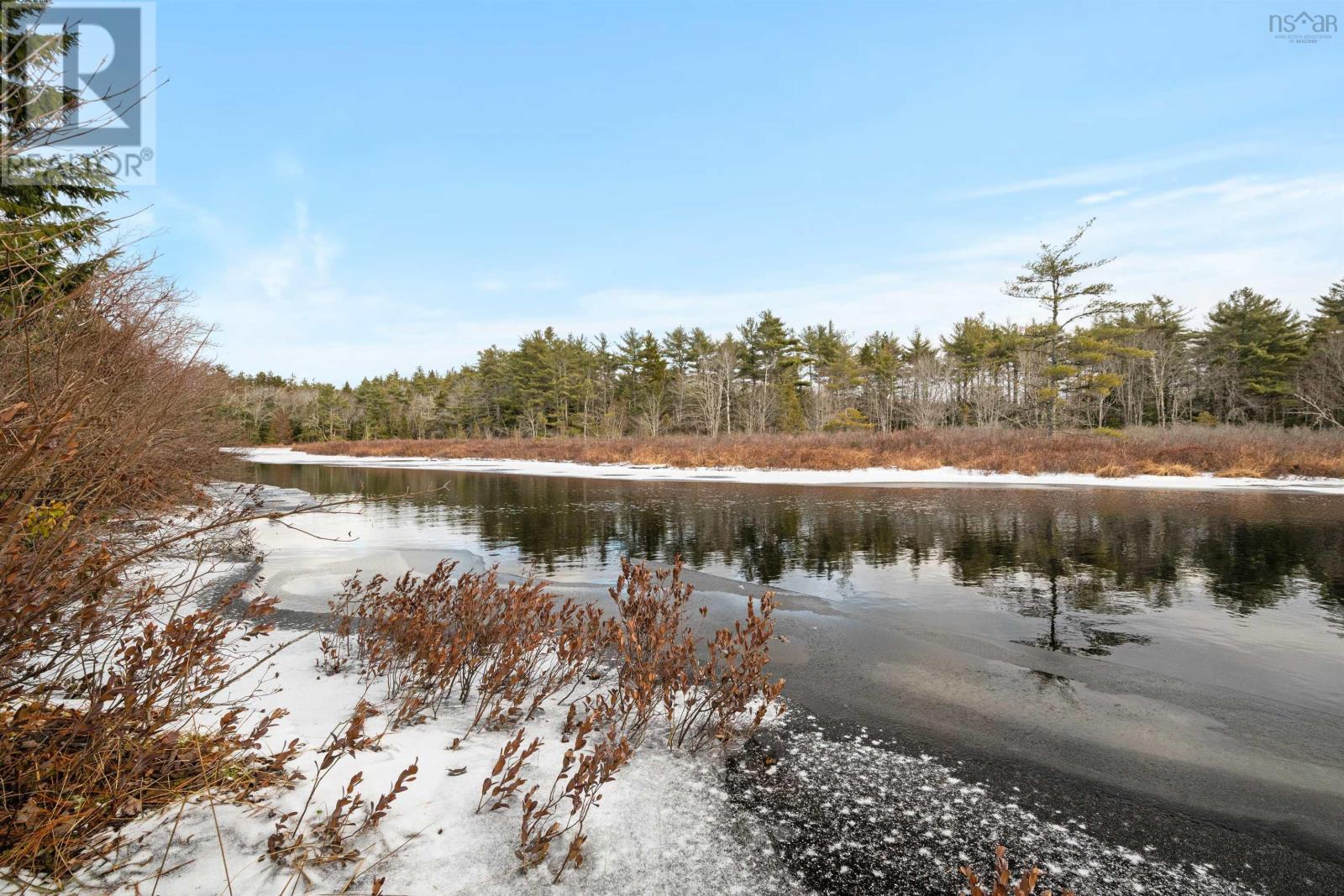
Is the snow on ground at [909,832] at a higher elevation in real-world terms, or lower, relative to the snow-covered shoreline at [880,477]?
lower

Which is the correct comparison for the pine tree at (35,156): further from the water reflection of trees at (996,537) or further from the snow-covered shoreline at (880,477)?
the snow-covered shoreline at (880,477)

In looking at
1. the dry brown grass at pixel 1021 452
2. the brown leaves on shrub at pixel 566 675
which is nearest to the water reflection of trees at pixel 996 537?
the brown leaves on shrub at pixel 566 675

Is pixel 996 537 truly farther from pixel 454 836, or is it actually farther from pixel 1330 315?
pixel 1330 315

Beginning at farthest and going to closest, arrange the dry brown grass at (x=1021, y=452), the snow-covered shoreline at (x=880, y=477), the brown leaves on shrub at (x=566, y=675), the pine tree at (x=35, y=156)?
the dry brown grass at (x=1021, y=452) < the snow-covered shoreline at (x=880, y=477) < the brown leaves on shrub at (x=566, y=675) < the pine tree at (x=35, y=156)

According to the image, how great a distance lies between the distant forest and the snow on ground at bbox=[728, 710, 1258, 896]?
34159 mm

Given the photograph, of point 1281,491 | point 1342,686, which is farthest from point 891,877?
point 1281,491

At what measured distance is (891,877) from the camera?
8.98 ft

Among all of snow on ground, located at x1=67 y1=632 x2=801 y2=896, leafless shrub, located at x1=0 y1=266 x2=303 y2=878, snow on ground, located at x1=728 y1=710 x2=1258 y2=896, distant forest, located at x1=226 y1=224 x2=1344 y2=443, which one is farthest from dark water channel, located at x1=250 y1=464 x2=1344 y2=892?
distant forest, located at x1=226 y1=224 x2=1344 y2=443

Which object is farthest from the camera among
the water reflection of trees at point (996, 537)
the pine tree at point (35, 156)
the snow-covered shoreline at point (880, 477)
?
the snow-covered shoreline at point (880, 477)

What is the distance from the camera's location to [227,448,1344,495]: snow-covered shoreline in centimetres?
2177

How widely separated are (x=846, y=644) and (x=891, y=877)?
3.57 metres

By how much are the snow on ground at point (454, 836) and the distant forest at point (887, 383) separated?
3532 centimetres

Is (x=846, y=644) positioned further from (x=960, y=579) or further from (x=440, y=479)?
(x=440, y=479)

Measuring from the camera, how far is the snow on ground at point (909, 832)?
9.04ft
